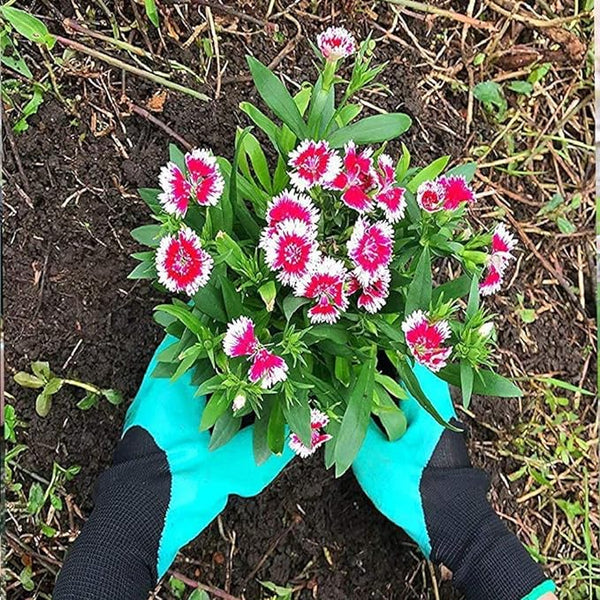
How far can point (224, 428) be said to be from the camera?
1.10 meters

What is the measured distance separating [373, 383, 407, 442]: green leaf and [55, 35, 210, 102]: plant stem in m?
0.62

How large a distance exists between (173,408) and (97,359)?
0.62ft

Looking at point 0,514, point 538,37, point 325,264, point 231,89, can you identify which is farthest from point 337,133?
point 0,514

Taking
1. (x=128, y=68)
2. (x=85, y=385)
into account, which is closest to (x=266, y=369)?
(x=85, y=385)

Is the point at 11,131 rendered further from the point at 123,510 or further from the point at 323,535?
the point at 323,535

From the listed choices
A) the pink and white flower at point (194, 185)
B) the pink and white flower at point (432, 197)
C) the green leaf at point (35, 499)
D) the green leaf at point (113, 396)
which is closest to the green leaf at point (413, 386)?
the pink and white flower at point (432, 197)

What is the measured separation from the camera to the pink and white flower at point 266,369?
2.89 feet

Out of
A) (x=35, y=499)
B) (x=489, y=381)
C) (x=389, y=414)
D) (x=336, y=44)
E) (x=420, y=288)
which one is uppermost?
(x=336, y=44)

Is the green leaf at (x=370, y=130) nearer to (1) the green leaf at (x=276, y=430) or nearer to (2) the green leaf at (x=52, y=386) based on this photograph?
(1) the green leaf at (x=276, y=430)

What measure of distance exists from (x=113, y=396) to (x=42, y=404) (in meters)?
0.12

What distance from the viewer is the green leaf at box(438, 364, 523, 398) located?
1.00 meters

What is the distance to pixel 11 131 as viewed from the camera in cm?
137

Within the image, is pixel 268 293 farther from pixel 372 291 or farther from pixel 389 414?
pixel 389 414

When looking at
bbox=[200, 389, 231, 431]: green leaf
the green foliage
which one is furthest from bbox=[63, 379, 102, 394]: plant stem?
bbox=[200, 389, 231, 431]: green leaf
